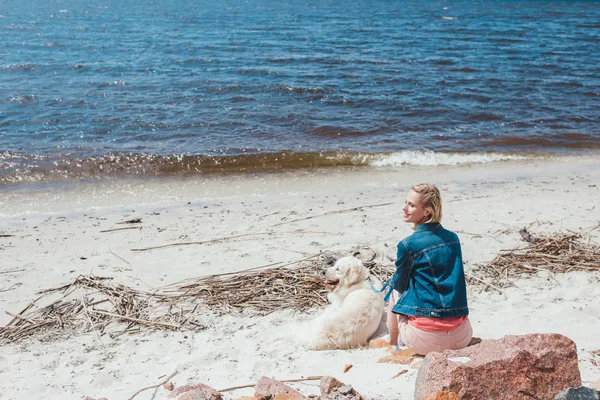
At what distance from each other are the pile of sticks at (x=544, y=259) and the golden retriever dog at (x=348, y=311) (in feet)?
5.65

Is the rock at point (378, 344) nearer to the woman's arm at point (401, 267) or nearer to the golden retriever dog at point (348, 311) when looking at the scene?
the golden retriever dog at point (348, 311)

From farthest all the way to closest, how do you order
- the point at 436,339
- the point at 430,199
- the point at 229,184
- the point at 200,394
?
the point at 229,184
the point at 436,339
the point at 430,199
the point at 200,394

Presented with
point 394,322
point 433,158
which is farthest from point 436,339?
point 433,158

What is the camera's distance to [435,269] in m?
3.98

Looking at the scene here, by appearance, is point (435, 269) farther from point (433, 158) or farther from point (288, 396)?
point (433, 158)

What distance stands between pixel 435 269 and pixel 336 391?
121cm

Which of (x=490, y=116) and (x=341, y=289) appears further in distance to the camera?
(x=490, y=116)

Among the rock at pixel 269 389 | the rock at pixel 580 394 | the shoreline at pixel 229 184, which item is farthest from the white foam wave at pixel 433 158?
the rock at pixel 580 394

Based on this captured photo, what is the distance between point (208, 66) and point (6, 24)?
1623 centimetres

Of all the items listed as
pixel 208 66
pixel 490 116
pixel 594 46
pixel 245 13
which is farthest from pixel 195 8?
pixel 490 116

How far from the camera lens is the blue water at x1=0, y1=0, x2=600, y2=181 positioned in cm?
1226

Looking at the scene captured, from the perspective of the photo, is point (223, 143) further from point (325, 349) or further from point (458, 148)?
point (325, 349)

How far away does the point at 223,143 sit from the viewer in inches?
474

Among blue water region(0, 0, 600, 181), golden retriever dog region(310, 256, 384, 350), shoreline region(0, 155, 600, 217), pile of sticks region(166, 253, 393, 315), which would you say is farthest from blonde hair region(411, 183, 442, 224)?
blue water region(0, 0, 600, 181)
